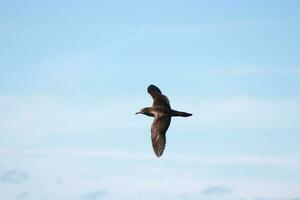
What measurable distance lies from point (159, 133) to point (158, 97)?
3.30 meters

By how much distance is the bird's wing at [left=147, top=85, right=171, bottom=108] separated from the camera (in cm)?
5669

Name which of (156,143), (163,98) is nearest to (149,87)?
(163,98)

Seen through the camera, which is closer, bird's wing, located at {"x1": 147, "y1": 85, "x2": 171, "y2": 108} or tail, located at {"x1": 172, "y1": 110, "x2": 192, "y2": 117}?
tail, located at {"x1": 172, "y1": 110, "x2": 192, "y2": 117}

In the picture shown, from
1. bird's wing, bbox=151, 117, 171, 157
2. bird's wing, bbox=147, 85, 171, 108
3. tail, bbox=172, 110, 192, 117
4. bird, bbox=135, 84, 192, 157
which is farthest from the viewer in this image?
bird's wing, bbox=147, 85, 171, 108

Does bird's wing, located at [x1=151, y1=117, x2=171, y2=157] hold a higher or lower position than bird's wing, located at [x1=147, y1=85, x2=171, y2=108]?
lower

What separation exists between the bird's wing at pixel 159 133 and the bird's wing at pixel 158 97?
1.26 m

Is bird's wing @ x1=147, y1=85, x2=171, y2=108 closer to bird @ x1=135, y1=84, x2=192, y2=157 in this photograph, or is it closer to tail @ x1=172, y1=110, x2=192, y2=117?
bird @ x1=135, y1=84, x2=192, y2=157

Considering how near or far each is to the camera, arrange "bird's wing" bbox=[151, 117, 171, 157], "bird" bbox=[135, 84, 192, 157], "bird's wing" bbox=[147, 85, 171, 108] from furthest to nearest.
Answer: "bird's wing" bbox=[147, 85, 171, 108] < "bird" bbox=[135, 84, 192, 157] < "bird's wing" bbox=[151, 117, 171, 157]

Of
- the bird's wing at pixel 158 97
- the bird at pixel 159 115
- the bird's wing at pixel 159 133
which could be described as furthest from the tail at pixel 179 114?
the bird's wing at pixel 158 97

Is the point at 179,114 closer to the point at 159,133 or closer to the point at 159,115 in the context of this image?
the point at 159,115

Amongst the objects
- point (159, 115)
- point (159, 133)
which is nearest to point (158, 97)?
point (159, 115)

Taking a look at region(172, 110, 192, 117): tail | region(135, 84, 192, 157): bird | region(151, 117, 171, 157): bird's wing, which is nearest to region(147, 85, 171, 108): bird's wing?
region(135, 84, 192, 157): bird

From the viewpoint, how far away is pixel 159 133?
180ft

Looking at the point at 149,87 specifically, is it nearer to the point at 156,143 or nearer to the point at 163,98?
the point at 163,98
